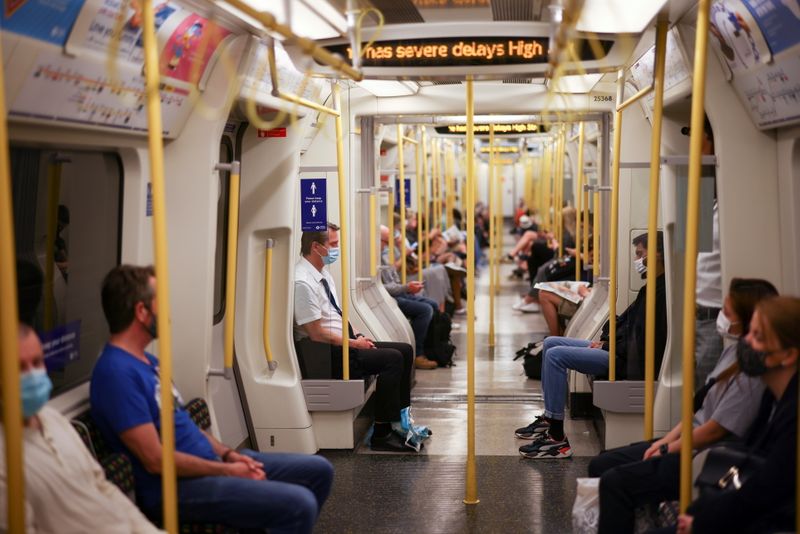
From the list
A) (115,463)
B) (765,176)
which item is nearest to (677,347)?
(765,176)

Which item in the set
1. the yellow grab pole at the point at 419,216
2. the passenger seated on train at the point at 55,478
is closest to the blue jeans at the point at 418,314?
the yellow grab pole at the point at 419,216

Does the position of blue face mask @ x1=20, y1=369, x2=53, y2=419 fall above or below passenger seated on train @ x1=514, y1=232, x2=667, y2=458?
above

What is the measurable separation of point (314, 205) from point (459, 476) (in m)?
2.13

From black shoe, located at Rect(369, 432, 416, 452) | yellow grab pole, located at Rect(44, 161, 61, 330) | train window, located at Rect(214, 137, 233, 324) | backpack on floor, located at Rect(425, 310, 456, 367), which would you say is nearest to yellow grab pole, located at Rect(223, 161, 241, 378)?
yellow grab pole, located at Rect(44, 161, 61, 330)

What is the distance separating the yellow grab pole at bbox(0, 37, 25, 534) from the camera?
7.88 ft

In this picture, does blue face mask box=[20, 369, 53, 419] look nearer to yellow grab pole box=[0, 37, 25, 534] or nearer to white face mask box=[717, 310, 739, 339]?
yellow grab pole box=[0, 37, 25, 534]

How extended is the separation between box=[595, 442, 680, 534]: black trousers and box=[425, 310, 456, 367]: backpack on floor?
5946 millimetres

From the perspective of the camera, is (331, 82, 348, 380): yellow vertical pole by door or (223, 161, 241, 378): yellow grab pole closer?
(223, 161, 241, 378): yellow grab pole

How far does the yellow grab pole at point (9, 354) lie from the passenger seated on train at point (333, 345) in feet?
13.4

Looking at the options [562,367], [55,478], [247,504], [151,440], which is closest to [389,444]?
[562,367]

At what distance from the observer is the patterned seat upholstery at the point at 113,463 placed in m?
3.67

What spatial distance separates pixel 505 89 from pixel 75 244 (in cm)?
452

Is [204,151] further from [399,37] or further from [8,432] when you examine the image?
[8,432]

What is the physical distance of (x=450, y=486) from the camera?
5.94m
